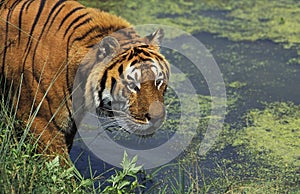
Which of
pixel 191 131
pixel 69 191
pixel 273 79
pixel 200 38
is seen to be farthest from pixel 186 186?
pixel 200 38

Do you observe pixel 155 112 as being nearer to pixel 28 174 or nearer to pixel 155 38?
pixel 155 38

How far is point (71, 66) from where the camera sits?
3.29 meters

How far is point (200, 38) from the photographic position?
232 inches

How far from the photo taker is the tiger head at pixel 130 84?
125 inches

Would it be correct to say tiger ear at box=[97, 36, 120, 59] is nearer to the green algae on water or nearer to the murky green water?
the murky green water

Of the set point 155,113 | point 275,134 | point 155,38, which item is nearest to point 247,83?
point 275,134

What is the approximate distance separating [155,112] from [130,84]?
191mm

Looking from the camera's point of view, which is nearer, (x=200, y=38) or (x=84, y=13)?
(x=84, y=13)

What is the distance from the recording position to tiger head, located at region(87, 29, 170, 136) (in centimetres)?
318

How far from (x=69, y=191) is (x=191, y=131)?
1760 mm

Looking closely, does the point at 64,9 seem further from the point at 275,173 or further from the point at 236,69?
the point at 236,69

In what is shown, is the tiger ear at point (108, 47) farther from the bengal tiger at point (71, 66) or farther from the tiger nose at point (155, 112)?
the tiger nose at point (155, 112)

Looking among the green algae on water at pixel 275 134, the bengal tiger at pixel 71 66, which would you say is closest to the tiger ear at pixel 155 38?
the bengal tiger at pixel 71 66

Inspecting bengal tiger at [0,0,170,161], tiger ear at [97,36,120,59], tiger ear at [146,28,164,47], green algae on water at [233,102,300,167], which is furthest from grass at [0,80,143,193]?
green algae on water at [233,102,300,167]
